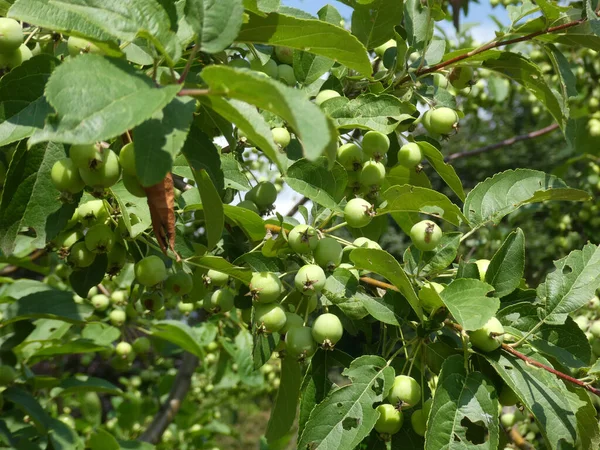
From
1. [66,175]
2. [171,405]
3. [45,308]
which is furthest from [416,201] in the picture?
[171,405]

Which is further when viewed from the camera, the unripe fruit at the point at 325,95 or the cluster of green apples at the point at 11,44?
the unripe fruit at the point at 325,95

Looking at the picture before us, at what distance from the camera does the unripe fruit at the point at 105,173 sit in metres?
1.11

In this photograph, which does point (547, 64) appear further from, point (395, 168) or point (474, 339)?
point (474, 339)

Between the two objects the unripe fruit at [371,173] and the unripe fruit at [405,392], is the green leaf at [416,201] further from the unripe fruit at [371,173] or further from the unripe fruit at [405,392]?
the unripe fruit at [405,392]

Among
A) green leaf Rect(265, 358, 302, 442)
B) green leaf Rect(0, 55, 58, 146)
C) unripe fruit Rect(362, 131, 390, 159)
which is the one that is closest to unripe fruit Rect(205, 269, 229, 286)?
green leaf Rect(265, 358, 302, 442)

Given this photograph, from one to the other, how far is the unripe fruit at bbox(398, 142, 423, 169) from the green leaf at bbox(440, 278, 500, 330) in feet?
1.29

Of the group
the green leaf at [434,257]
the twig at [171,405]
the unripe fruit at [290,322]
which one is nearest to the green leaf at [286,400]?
the unripe fruit at [290,322]

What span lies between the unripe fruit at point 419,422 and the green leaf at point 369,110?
2.10ft

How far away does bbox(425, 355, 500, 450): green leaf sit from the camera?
1.27 metres

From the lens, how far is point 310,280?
1.38 m

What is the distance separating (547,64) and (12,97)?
4363 mm

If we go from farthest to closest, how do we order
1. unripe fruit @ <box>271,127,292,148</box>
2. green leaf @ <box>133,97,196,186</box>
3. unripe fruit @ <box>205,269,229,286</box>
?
1. unripe fruit @ <box>205,269,229,286</box>
2. unripe fruit @ <box>271,127,292,148</box>
3. green leaf @ <box>133,97,196,186</box>

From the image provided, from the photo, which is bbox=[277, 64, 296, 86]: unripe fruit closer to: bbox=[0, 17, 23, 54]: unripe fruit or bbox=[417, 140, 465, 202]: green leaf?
bbox=[417, 140, 465, 202]: green leaf

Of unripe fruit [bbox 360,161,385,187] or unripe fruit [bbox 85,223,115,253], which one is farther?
unripe fruit [bbox 360,161,385,187]
